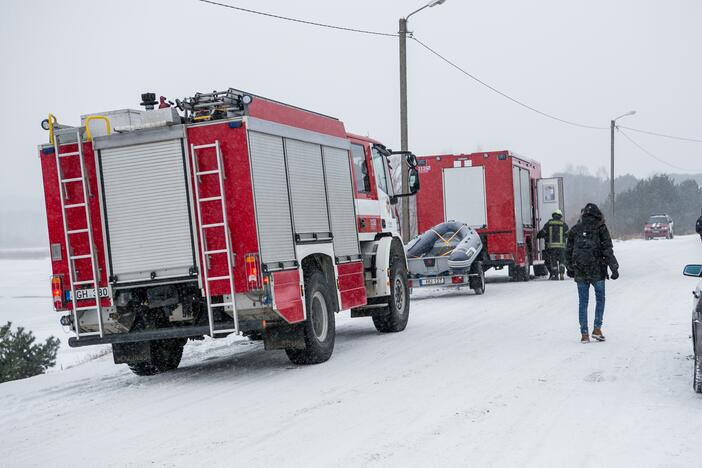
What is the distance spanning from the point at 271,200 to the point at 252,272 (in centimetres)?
95

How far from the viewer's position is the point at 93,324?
930 centimetres

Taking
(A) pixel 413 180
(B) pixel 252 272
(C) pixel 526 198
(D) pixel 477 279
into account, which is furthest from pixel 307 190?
(C) pixel 526 198

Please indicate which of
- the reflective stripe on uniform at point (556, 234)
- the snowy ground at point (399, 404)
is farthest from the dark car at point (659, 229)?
the snowy ground at point (399, 404)

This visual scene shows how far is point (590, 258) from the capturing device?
10.5m

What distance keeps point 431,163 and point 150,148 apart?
46.8 ft

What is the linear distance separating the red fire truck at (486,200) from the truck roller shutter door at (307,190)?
11.3 m

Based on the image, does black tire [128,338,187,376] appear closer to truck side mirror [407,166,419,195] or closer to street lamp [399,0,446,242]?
truck side mirror [407,166,419,195]

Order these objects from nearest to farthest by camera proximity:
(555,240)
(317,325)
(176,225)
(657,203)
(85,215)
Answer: (176,225) < (85,215) < (317,325) < (555,240) < (657,203)

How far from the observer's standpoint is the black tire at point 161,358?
10.3 metres

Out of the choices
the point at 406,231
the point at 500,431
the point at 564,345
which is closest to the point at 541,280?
the point at 406,231

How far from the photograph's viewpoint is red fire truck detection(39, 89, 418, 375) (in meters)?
8.92

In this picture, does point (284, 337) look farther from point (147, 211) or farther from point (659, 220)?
point (659, 220)

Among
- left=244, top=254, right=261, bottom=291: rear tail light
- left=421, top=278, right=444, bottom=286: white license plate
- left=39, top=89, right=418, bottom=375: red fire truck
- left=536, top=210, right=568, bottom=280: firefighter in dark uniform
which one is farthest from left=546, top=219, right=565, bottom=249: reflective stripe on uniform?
left=244, top=254, right=261, bottom=291: rear tail light

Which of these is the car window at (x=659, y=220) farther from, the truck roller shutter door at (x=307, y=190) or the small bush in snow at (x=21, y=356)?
the truck roller shutter door at (x=307, y=190)
